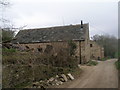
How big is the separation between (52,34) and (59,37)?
2.36m

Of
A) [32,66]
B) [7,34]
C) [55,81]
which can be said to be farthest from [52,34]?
[7,34]

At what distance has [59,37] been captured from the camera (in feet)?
77.9

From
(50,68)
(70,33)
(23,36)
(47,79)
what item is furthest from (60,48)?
(23,36)

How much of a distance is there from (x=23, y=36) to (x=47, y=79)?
714 inches

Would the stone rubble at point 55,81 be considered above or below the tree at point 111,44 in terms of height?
below

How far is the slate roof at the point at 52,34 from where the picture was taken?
23.7m

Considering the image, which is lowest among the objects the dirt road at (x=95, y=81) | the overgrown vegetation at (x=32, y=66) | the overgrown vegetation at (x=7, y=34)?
the dirt road at (x=95, y=81)

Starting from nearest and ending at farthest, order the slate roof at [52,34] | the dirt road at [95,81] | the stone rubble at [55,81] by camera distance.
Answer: the stone rubble at [55,81] → the dirt road at [95,81] → the slate roof at [52,34]

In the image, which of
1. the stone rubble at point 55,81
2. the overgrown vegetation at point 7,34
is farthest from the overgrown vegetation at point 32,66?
the overgrown vegetation at point 7,34

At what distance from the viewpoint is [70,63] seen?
14.5 metres

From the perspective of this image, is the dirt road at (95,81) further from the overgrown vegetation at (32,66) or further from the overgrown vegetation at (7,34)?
the overgrown vegetation at (7,34)

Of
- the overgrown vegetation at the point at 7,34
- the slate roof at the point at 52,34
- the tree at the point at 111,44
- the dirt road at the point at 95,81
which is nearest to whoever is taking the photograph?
the overgrown vegetation at the point at 7,34

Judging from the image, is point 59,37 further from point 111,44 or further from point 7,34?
point 7,34

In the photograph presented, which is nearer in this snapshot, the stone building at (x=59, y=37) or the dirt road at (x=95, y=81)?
the dirt road at (x=95, y=81)
